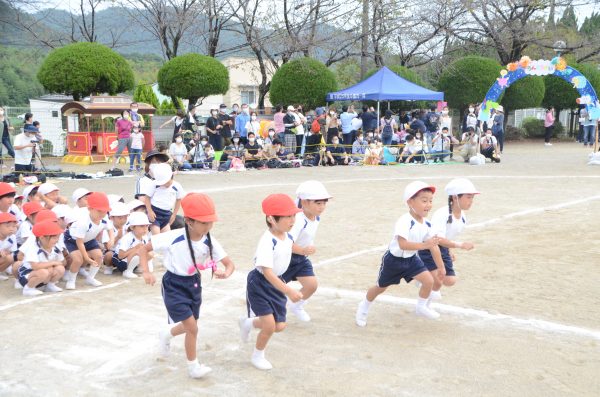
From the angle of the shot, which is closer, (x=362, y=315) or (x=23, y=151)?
(x=362, y=315)

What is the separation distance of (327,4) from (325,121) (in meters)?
7.57

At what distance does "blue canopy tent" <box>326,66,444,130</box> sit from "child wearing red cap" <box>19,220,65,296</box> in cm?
1709

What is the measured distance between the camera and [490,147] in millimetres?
22250

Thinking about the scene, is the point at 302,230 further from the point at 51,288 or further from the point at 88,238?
the point at 51,288

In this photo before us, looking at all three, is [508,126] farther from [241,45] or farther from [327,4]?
[241,45]

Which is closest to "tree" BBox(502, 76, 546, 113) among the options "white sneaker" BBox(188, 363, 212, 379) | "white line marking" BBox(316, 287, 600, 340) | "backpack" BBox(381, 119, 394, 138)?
"backpack" BBox(381, 119, 394, 138)

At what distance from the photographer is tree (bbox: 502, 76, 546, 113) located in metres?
30.7

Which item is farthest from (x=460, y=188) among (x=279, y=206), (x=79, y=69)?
(x=79, y=69)

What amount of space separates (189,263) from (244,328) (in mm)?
854

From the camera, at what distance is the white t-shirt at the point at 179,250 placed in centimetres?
502

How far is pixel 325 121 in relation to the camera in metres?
23.8

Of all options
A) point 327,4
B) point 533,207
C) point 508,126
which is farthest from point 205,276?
point 508,126

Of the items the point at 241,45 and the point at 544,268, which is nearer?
the point at 544,268

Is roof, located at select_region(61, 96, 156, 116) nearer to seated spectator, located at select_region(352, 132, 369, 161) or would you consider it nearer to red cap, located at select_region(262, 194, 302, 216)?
seated spectator, located at select_region(352, 132, 369, 161)
